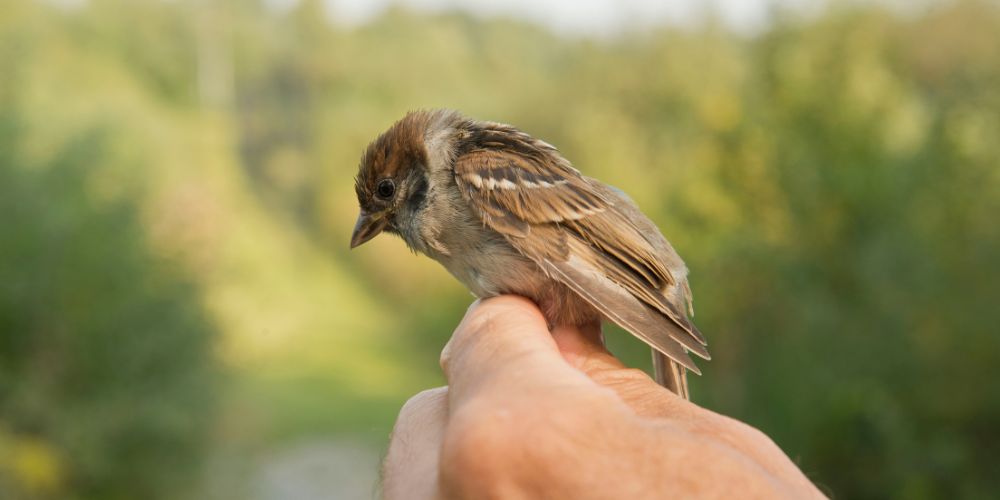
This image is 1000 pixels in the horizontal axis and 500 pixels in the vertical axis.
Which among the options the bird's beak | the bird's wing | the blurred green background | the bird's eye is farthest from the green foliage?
the bird's wing

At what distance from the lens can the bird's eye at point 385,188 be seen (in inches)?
144

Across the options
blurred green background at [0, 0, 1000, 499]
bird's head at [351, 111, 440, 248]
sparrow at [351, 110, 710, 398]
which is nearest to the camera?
sparrow at [351, 110, 710, 398]

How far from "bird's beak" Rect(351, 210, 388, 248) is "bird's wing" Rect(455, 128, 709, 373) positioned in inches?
16.5

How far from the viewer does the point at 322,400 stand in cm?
2480

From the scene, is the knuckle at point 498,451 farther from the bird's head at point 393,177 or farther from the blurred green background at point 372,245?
the bird's head at point 393,177

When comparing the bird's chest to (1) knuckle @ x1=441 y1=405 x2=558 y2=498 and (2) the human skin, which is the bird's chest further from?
(1) knuckle @ x1=441 y1=405 x2=558 y2=498

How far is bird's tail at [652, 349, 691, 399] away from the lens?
11.5ft

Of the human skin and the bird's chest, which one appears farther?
the bird's chest

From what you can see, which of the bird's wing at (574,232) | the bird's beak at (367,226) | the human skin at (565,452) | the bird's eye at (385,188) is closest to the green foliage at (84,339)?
the bird's beak at (367,226)

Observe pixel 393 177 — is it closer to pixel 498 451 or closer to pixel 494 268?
pixel 494 268

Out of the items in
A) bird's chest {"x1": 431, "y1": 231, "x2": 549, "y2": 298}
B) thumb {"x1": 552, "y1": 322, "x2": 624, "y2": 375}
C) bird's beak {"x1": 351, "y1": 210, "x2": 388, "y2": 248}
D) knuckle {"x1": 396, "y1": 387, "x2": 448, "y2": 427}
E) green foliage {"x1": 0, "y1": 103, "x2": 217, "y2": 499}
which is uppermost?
green foliage {"x1": 0, "y1": 103, "x2": 217, "y2": 499}

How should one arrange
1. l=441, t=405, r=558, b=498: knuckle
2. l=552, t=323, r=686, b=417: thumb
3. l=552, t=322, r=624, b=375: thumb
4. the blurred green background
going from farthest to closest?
the blurred green background < l=552, t=322, r=624, b=375: thumb < l=552, t=323, r=686, b=417: thumb < l=441, t=405, r=558, b=498: knuckle

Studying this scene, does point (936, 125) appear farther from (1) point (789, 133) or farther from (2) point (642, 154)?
(2) point (642, 154)

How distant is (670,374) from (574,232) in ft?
2.25
